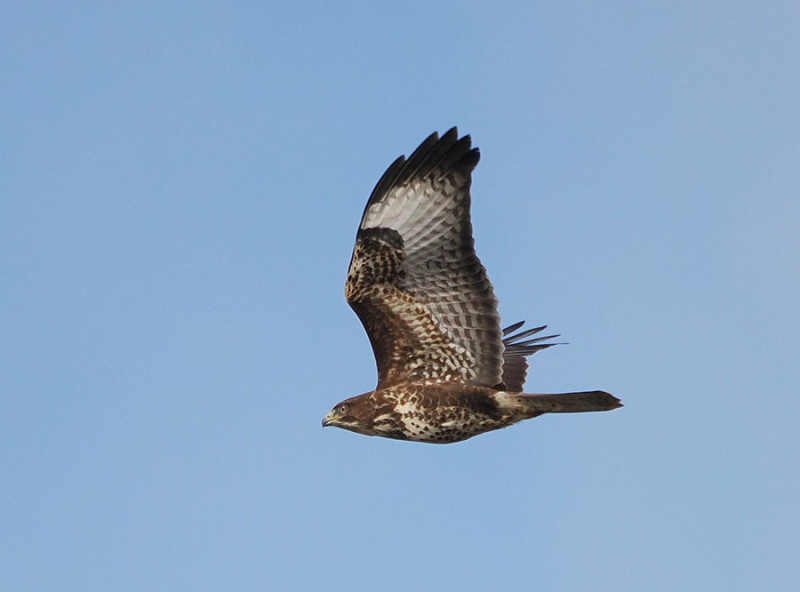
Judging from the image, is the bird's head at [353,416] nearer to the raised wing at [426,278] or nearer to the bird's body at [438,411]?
the bird's body at [438,411]

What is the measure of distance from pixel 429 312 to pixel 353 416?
128cm

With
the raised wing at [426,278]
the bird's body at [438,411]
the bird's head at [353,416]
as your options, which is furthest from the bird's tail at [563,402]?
the bird's head at [353,416]

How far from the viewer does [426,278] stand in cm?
1165

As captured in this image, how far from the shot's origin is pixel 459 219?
37.4ft

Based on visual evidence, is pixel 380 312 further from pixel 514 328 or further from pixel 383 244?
pixel 514 328

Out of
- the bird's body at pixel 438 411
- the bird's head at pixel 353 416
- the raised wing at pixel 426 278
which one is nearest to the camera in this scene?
the raised wing at pixel 426 278

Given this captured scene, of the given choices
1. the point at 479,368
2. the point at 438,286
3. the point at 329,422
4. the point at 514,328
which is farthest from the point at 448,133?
the point at 514,328

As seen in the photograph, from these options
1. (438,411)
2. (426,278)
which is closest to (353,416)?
(438,411)

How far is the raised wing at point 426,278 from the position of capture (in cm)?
1136

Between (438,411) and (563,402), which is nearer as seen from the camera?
(563,402)

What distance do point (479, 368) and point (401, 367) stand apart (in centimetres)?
77

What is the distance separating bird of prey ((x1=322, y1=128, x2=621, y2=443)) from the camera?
11367 millimetres

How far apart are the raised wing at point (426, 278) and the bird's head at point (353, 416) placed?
323 millimetres

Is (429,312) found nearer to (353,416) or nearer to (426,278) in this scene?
(426,278)
